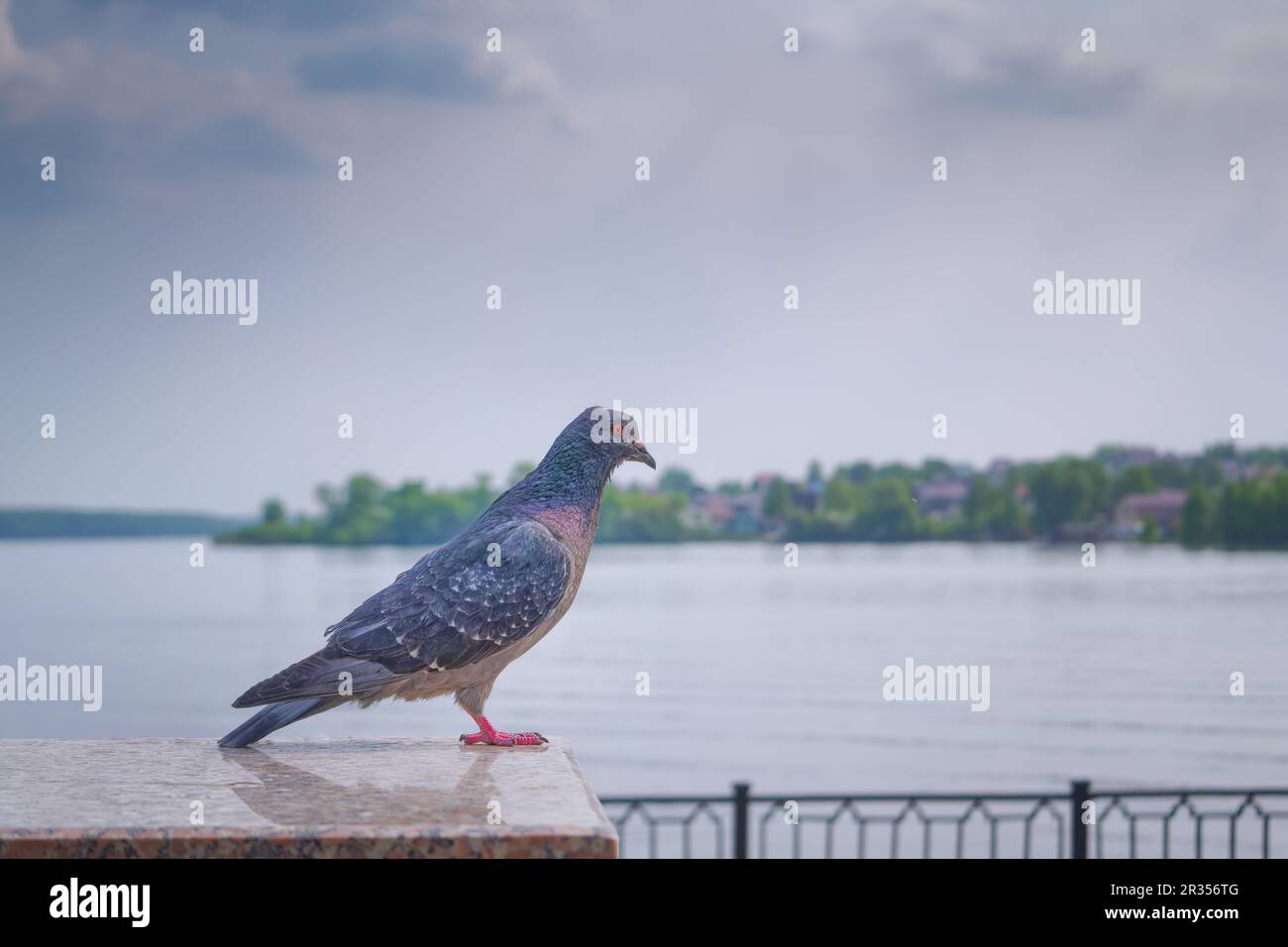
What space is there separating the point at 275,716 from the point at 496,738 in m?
0.81

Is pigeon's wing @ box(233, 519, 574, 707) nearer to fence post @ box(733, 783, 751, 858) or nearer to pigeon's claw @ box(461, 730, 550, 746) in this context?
pigeon's claw @ box(461, 730, 550, 746)

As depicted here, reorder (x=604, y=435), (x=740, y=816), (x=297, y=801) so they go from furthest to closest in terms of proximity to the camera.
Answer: (x=740, y=816)
(x=604, y=435)
(x=297, y=801)

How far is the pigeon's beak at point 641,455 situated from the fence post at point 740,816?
5.32 metres

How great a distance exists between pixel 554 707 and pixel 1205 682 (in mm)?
58286

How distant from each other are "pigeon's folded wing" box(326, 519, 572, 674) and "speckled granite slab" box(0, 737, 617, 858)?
0.36m

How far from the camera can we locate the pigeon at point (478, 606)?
4855 mm

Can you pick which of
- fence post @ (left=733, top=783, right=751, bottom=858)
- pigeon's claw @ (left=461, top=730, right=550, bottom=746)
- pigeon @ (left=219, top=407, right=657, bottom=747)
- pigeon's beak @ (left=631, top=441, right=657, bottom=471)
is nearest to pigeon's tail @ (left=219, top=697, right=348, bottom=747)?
pigeon @ (left=219, top=407, right=657, bottom=747)

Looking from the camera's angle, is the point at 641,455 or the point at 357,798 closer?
the point at 357,798

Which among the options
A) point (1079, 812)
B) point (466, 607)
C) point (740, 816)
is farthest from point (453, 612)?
point (1079, 812)

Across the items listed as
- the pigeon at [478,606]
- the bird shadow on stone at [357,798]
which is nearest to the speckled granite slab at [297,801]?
the bird shadow on stone at [357,798]

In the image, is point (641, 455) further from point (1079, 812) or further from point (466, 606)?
point (1079, 812)

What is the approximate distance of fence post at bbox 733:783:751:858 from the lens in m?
10.1

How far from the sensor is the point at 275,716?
4816 millimetres

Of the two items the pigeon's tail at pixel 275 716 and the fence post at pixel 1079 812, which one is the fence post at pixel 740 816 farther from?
the pigeon's tail at pixel 275 716
